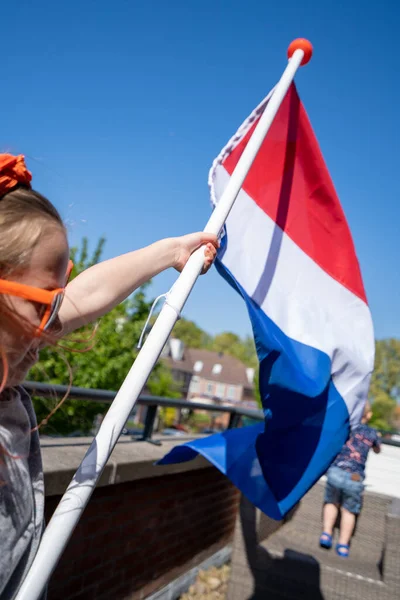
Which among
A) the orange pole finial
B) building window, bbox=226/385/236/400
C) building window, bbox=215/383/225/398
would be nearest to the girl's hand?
the orange pole finial

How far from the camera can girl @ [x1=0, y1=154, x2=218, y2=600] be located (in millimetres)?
1192

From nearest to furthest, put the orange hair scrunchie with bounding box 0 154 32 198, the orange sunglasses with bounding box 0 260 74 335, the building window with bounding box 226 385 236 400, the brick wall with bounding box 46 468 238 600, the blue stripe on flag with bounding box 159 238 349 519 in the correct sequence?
1. the orange sunglasses with bounding box 0 260 74 335
2. the orange hair scrunchie with bounding box 0 154 32 198
3. the blue stripe on flag with bounding box 159 238 349 519
4. the brick wall with bounding box 46 468 238 600
5. the building window with bounding box 226 385 236 400

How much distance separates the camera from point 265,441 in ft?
10.9

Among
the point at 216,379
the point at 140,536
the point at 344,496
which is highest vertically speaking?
the point at 344,496

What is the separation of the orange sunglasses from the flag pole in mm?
560

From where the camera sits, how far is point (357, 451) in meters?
5.45

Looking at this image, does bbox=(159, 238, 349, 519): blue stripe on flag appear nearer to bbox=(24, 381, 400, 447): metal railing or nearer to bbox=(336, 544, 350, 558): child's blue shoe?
bbox=(24, 381, 400, 447): metal railing

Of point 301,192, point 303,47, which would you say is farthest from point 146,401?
point 303,47

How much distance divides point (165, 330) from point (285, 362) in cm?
127

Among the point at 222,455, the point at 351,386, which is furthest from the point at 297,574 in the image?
the point at 351,386

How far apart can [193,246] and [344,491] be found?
3.85 meters

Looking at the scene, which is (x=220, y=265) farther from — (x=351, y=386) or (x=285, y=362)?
(x=351, y=386)

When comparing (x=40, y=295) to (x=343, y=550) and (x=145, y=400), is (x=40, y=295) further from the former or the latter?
(x=343, y=550)

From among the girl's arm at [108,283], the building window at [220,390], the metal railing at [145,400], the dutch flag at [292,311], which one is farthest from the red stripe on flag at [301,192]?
the building window at [220,390]
